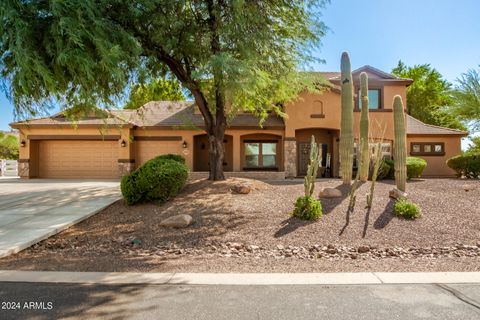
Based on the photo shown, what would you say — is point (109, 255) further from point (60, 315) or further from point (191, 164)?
point (191, 164)

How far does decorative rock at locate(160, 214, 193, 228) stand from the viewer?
23.5ft

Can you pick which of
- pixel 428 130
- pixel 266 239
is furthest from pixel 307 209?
pixel 428 130

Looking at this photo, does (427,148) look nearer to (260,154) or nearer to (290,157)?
(290,157)

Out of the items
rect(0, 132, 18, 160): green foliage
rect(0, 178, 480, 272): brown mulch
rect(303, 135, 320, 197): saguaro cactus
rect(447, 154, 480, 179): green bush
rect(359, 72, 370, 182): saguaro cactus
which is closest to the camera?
rect(0, 178, 480, 272): brown mulch

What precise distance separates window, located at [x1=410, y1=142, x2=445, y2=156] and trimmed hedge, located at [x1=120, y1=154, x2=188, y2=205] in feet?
52.5

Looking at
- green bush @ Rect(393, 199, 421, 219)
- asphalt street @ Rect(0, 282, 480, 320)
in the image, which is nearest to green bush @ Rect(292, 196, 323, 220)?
green bush @ Rect(393, 199, 421, 219)

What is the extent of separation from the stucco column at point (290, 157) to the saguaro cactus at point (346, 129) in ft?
23.1

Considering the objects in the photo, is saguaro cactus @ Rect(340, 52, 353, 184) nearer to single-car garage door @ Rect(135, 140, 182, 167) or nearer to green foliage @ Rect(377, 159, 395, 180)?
green foliage @ Rect(377, 159, 395, 180)

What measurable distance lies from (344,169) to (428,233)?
12.4 feet

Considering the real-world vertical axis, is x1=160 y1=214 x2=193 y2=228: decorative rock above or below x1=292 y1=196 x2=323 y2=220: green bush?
below

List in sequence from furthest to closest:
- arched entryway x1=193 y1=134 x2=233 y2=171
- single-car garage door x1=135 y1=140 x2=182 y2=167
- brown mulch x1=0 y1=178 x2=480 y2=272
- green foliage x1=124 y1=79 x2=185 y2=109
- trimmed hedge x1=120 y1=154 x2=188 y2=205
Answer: arched entryway x1=193 y1=134 x2=233 y2=171
single-car garage door x1=135 y1=140 x2=182 y2=167
green foliage x1=124 y1=79 x2=185 y2=109
trimmed hedge x1=120 y1=154 x2=188 y2=205
brown mulch x1=0 y1=178 x2=480 y2=272

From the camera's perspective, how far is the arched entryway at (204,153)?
1903cm

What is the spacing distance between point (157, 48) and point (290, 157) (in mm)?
10314

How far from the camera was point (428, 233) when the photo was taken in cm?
656
